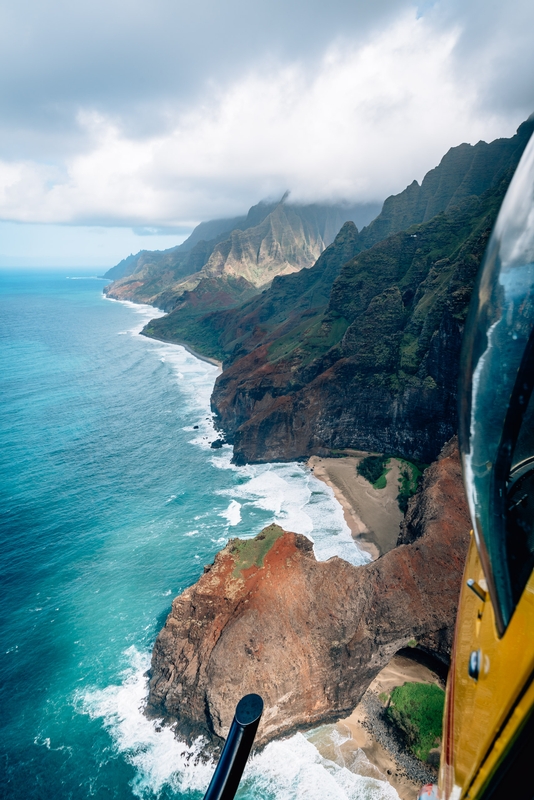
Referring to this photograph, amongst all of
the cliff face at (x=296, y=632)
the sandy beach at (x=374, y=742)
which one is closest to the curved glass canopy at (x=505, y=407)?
the cliff face at (x=296, y=632)

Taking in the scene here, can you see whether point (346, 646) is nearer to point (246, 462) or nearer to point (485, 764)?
point (485, 764)

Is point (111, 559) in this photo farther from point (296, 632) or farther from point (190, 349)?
point (190, 349)

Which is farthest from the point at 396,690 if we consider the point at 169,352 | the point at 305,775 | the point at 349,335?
the point at 169,352

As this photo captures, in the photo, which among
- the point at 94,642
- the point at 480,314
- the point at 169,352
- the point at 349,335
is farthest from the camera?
the point at 169,352

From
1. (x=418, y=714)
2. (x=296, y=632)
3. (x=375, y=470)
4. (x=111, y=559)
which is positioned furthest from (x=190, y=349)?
(x=418, y=714)

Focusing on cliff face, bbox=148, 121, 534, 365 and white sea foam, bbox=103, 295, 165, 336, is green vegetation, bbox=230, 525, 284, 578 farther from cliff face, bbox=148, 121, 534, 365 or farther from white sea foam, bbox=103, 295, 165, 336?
white sea foam, bbox=103, 295, 165, 336

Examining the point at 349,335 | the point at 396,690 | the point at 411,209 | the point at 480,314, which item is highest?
the point at 411,209
